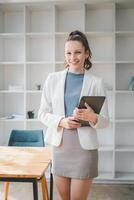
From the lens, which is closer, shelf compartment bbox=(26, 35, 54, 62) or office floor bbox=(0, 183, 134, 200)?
office floor bbox=(0, 183, 134, 200)

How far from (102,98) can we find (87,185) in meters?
0.52

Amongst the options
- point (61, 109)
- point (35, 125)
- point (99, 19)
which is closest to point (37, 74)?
point (35, 125)

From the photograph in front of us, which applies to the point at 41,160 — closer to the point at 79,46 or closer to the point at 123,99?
the point at 79,46

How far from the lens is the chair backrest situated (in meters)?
3.06

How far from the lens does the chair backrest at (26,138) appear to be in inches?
120

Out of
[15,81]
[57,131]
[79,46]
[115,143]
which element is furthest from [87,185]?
[15,81]

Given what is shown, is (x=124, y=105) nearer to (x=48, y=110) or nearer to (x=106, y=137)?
(x=106, y=137)

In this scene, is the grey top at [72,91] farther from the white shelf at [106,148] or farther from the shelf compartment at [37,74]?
the shelf compartment at [37,74]

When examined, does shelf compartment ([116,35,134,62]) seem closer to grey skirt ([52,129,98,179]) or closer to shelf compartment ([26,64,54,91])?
shelf compartment ([26,64,54,91])

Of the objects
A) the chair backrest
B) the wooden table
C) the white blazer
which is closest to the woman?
the white blazer

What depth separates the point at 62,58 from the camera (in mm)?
4152

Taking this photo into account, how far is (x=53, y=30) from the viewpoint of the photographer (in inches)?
155

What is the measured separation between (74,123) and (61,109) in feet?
0.45

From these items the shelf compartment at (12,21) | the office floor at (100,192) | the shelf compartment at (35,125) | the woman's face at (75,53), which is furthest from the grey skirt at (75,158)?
the shelf compartment at (12,21)
